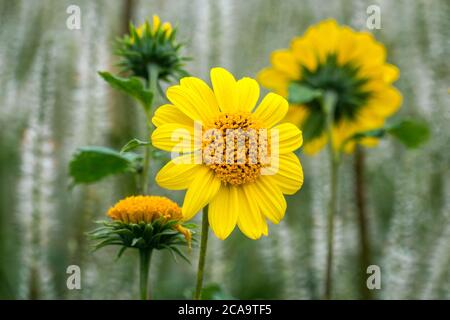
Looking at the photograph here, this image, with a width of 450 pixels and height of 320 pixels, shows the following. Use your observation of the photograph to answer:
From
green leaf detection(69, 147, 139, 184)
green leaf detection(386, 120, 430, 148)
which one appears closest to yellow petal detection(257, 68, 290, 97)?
green leaf detection(386, 120, 430, 148)

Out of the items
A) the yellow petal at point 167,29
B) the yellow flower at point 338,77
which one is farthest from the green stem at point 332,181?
the yellow petal at point 167,29

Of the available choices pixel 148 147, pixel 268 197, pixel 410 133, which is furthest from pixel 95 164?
pixel 410 133

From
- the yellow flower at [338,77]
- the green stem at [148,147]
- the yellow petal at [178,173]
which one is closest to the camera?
the yellow petal at [178,173]

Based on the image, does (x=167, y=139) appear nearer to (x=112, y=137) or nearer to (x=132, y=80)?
(x=132, y=80)

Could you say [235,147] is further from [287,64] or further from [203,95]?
[287,64]

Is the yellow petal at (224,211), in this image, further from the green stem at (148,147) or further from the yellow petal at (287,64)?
the yellow petal at (287,64)

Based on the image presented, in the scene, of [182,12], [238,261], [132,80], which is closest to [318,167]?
[238,261]
